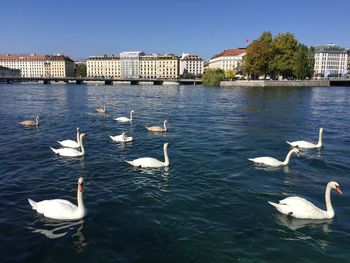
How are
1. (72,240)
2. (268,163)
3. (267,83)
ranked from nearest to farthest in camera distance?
(72,240) < (268,163) < (267,83)

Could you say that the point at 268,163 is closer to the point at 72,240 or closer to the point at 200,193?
the point at 200,193

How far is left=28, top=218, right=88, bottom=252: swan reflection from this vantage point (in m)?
8.66

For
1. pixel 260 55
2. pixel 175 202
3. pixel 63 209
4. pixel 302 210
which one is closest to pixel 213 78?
pixel 260 55

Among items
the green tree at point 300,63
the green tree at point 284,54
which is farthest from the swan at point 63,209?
the green tree at point 300,63

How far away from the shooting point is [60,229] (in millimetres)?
9219

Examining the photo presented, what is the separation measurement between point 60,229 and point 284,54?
106999 millimetres

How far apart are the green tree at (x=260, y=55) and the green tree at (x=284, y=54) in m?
1.78

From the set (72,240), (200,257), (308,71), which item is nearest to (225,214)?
(200,257)

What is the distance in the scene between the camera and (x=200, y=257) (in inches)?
319

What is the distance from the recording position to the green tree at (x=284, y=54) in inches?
4198

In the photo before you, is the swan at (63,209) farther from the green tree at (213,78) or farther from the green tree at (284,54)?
the green tree at (213,78)

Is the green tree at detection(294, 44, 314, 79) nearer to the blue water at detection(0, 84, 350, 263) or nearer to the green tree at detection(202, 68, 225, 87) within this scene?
the green tree at detection(202, 68, 225, 87)

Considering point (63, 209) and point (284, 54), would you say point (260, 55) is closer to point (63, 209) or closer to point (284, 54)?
point (284, 54)

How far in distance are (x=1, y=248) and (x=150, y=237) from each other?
11.1 feet
